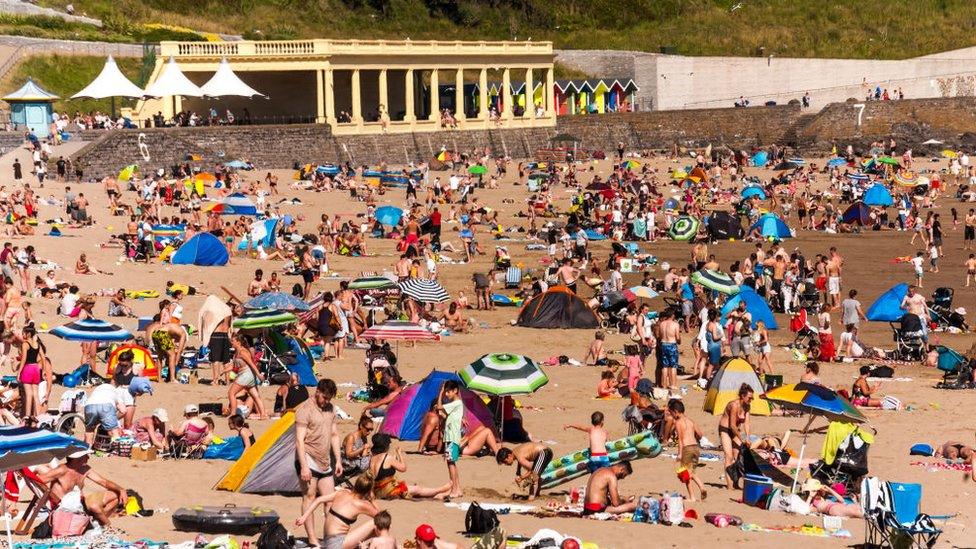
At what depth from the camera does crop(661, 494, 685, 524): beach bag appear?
14078 millimetres

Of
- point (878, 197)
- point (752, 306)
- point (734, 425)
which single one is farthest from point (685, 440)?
point (878, 197)

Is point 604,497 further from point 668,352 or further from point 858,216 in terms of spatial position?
point 858,216

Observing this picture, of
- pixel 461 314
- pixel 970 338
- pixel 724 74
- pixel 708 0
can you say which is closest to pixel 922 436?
pixel 970 338

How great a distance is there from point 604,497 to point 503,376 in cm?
313

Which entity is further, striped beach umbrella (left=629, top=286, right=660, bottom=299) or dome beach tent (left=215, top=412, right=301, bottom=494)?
striped beach umbrella (left=629, top=286, right=660, bottom=299)

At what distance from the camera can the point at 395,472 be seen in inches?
586

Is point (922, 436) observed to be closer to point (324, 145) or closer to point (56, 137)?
point (56, 137)

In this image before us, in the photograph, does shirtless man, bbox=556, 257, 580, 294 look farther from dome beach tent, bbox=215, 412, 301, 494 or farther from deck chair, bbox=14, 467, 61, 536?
deck chair, bbox=14, 467, 61, 536

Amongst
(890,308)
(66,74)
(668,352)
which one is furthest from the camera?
(66,74)

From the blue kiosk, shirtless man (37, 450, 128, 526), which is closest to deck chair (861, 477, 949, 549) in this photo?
shirtless man (37, 450, 128, 526)

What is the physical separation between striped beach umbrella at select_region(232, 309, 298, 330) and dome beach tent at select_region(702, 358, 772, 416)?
569 centimetres

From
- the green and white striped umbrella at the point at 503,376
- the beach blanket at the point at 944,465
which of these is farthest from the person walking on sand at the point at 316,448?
the beach blanket at the point at 944,465

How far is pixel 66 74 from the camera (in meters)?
56.2

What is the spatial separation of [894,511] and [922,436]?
488cm
